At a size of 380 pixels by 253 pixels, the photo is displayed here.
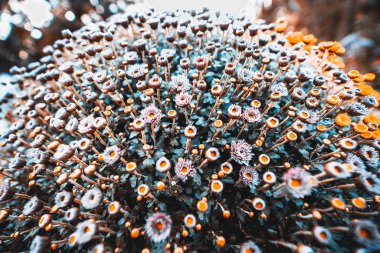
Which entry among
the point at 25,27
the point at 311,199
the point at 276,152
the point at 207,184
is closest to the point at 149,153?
the point at 207,184

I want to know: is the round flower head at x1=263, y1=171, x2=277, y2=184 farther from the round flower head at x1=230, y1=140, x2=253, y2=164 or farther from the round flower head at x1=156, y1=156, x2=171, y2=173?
the round flower head at x1=156, y1=156, x2=171, y2=173

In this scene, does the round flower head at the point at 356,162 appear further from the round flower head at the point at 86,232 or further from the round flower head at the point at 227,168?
the round flower head at the point at 86,232

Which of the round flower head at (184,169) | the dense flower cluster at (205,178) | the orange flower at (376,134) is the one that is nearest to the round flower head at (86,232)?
the dense flower cluster at (205,178)

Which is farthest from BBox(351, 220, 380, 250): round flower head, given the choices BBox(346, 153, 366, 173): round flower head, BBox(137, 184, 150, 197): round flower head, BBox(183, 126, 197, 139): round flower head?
BBox(137, 184, 150, 197): round flower head

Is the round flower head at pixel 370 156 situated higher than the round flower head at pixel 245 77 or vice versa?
the round flower head at pixel 245 77

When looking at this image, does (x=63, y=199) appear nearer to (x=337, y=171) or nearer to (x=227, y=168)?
(x=227, y=168)

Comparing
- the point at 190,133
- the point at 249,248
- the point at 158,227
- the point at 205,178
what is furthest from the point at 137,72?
the point at 249,248
